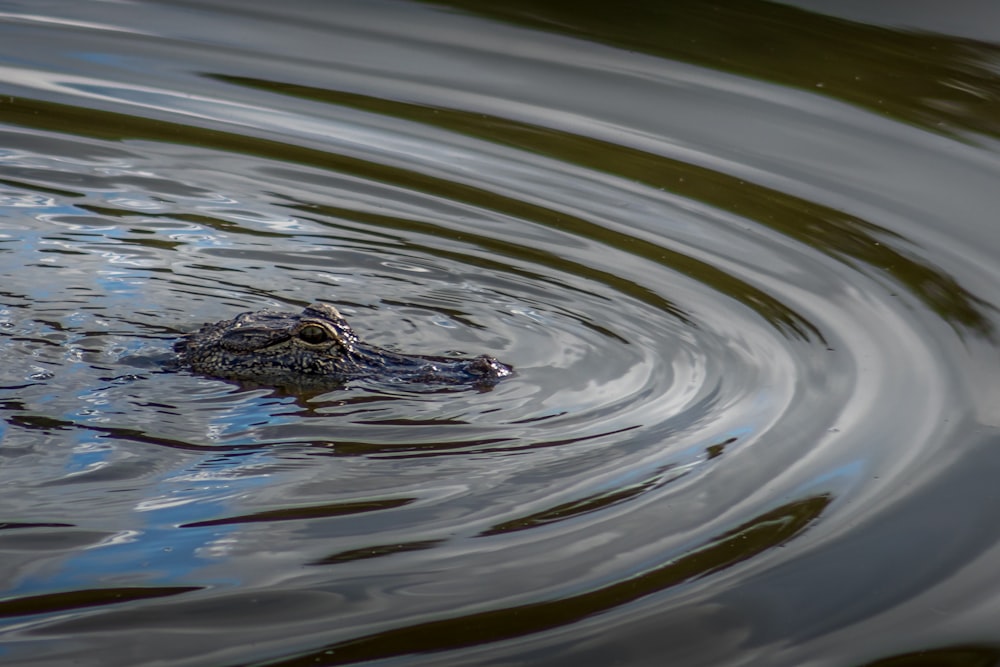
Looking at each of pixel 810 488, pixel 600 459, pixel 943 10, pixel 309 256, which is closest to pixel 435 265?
pixel 309 256

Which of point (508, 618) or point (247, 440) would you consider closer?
point (508, 618)

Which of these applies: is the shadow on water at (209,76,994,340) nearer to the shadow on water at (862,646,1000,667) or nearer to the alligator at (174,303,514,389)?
the alligator at (174,303,514,389)

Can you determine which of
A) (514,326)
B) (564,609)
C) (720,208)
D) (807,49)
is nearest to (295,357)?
(514,326)

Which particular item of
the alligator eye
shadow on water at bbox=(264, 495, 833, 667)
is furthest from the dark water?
the alligator eye

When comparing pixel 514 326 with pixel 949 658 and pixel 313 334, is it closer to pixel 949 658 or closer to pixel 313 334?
pixel 313 334

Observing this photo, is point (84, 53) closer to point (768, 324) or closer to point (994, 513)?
point (768, 324)

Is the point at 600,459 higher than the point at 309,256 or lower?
lower

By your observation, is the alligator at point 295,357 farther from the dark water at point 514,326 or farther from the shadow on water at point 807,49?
the shadow on water at point 807,49
